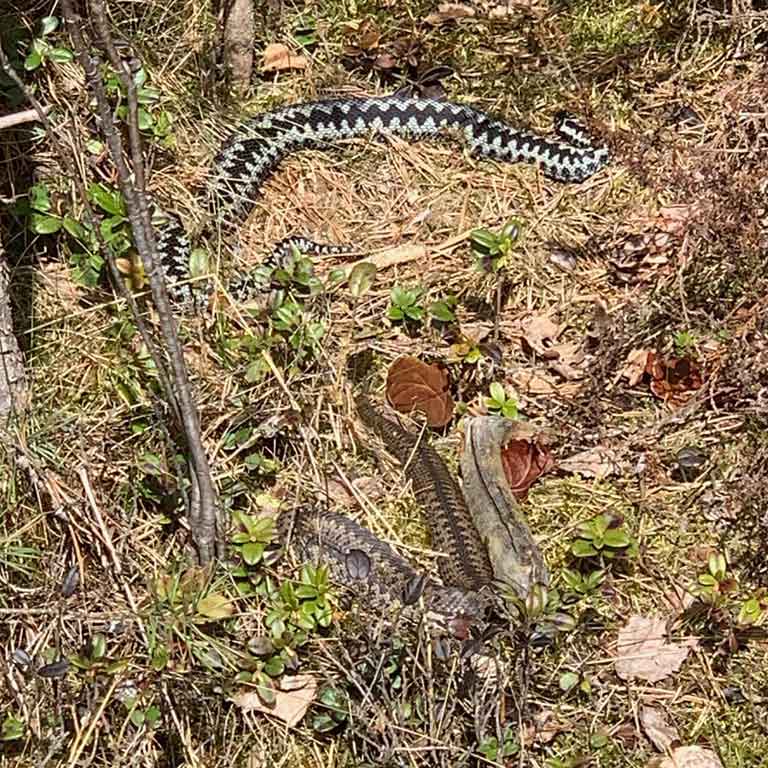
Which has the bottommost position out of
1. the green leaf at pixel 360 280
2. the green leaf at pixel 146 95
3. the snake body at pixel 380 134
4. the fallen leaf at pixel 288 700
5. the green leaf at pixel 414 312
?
the fallen leaf at pixel 288 700

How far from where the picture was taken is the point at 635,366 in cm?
548

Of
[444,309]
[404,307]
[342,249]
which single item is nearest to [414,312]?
[404,307]

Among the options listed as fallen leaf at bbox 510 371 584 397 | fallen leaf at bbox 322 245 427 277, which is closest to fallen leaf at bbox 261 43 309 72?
fallen leaf at bbox 322 245 427 277

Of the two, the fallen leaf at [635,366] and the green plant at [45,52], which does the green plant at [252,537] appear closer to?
the fallen leaf at [635,366]

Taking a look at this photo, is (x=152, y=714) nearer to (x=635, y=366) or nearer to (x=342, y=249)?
(x=635, y=366)

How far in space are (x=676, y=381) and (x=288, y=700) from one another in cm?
224

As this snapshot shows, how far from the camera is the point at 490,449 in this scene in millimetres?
4945

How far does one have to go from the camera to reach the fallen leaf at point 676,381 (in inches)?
212

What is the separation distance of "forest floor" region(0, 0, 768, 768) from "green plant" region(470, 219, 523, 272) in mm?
32

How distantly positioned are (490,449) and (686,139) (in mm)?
2538

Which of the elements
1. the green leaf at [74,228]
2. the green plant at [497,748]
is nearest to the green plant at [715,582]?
the green plant at [497,748]

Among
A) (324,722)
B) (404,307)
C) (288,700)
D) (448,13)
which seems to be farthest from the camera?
(448,13)

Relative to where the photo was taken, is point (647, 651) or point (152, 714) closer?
point (152, 714)

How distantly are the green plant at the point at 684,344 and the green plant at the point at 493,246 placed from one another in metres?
0.81
